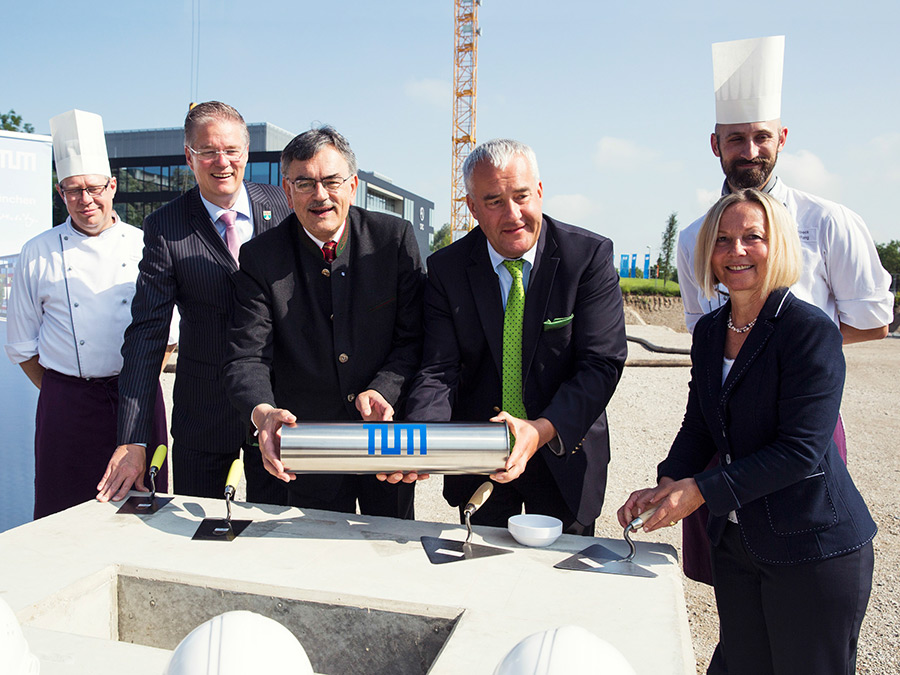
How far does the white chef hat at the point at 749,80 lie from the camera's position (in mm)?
2652

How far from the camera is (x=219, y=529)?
6.89 feet

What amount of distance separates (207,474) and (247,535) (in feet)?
2.98

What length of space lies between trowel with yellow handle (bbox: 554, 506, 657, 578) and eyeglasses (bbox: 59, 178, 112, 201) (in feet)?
8.96

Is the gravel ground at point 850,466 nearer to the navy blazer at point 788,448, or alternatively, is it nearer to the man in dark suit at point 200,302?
the navy blazer at point 788,448

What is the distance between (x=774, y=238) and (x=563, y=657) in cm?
152

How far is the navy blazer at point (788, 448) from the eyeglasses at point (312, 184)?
1446mm

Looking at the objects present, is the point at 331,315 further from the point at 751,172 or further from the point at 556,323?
the point at 751,172

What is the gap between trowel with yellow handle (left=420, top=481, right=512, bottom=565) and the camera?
1.92 meters

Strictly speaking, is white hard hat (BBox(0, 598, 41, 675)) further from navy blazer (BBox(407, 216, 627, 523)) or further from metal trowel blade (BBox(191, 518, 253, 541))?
navy blazer (BBox(407, 216, 627, 523))

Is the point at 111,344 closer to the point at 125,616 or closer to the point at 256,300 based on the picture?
the point at 256,300

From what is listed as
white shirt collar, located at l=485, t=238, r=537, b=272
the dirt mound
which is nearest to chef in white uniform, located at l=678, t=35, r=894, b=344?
white shirt collar, located at l=485, t=238, r=537, b=272

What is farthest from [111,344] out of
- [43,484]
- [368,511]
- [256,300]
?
[368,511]

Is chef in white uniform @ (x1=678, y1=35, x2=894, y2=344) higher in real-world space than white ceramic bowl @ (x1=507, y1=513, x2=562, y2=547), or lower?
higher

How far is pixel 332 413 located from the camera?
261 centimetres
